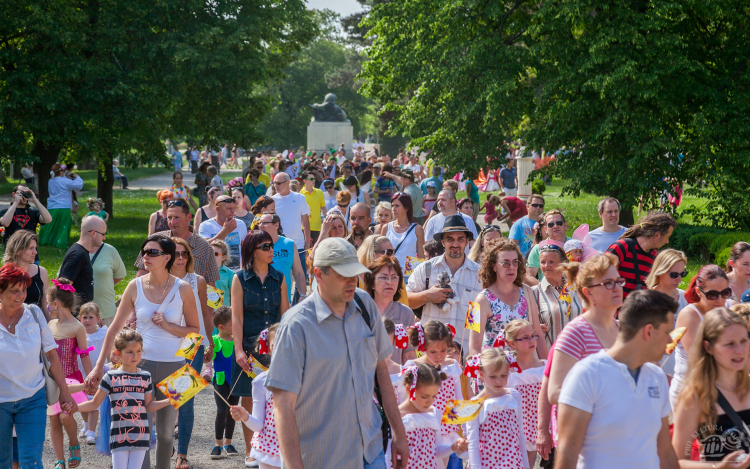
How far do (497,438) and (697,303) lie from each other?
1.90 metres

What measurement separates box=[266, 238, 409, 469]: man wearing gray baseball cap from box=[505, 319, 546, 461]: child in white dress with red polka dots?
2170mm

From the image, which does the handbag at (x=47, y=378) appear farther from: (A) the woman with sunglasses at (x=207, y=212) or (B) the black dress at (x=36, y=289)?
(A) the woman with sunglasses at (x=207, y=212)

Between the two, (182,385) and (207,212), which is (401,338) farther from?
(207,212)

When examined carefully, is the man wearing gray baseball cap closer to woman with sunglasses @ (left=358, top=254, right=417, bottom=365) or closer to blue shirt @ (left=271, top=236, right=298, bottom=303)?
woman with sunglasses @ (left=358, top=254, right=417, bottom=365)

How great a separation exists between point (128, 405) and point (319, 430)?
2554 millimetres

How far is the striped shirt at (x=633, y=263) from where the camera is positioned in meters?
7.27

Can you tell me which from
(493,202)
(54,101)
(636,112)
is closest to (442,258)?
(493,202)

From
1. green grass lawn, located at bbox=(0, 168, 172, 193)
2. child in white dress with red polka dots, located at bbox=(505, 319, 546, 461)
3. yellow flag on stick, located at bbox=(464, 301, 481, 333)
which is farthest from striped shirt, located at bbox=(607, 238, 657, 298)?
green grass lawn, located at bbox=(0, 168, 172, 193)

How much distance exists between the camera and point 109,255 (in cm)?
898

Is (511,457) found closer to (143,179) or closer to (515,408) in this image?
(515,408)

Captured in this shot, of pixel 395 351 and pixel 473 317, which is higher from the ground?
pixel 473 317

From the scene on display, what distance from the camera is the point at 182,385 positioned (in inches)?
216

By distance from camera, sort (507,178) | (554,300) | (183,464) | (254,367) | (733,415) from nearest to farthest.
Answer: (733,415) < (254,367) < (183,464) < (554,300) < (507,178)

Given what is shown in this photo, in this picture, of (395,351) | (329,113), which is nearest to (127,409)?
(395,351)
